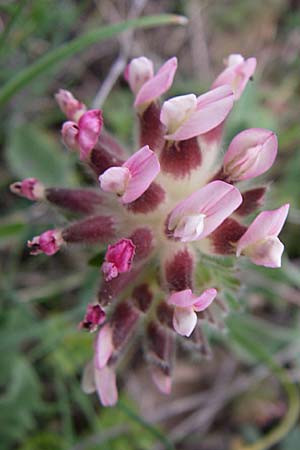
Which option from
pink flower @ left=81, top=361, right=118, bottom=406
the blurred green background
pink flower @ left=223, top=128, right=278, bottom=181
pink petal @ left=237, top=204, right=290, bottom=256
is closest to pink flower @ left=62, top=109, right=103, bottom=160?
pink flower @ left=223, top=128, right=278, bottom=181

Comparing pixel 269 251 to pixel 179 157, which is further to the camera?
pixel 179 157

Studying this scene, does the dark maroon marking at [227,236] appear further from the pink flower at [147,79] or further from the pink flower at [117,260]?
the pink flower at [147,79]

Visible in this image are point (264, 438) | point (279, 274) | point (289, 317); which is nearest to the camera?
point (279, 274)

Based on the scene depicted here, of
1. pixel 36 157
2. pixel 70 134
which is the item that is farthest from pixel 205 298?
pixel 36 157

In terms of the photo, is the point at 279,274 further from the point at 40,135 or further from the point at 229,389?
the point at 40,135

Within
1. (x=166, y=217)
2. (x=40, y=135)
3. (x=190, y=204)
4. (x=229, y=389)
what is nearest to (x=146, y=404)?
(x=229, y=389)

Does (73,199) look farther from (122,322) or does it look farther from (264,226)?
(264,226)
